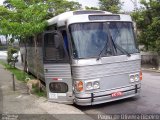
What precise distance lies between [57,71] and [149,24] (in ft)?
48.8

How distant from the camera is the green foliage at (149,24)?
2141 centimetres

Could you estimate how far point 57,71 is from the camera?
9555mm

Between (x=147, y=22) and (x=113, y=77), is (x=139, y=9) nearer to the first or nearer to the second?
(x=147, y=22)

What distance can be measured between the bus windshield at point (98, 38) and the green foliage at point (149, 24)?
11380 mm

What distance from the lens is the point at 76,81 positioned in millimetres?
9031

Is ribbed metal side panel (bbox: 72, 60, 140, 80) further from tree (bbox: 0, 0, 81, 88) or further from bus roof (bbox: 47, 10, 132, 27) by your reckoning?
tree (bbox: 0, 0, 81, 88)

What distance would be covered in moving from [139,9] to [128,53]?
14.9 meters

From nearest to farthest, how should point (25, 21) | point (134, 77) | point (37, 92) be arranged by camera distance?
point (134, 77), point (37, 92), point (25, 21)

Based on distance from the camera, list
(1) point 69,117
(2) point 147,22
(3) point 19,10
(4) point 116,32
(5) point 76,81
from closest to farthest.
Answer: (1) point 69,117
(5) point 76,81
(4) point 116,32
(3) point 19,10
(2) point 147,22

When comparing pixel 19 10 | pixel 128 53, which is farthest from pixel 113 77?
pixel 19 10

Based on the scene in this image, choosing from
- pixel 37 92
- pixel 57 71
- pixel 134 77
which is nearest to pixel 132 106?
pixel 134 77

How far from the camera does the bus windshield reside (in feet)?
29.8

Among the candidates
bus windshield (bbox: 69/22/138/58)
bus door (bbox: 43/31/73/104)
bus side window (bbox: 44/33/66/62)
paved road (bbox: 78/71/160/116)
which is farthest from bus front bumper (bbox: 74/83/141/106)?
bus side window (bbox: 44/33/66/62)

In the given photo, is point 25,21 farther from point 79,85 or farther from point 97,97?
point 97,97
